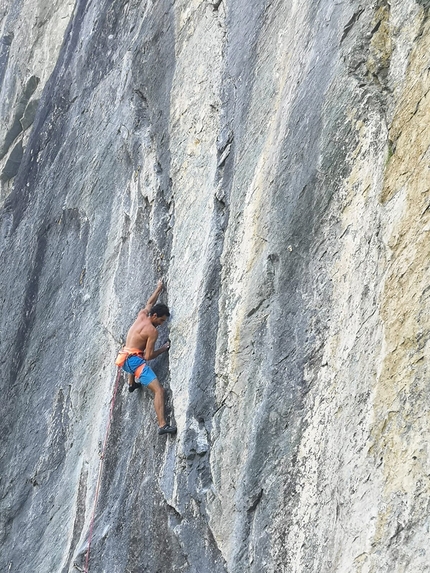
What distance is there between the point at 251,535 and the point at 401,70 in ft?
12.5

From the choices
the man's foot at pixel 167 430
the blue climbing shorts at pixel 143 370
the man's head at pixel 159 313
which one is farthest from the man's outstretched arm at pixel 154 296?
the man's foot at pixel 167 430

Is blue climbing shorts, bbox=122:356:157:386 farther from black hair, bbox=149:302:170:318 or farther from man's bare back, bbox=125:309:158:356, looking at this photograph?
black hair, bbox=149:302:170:318

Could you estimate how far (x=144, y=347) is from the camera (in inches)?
385

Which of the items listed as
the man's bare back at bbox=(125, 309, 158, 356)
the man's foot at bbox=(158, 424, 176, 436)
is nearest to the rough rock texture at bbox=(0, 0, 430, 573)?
the man's foot at bbox=(158, 424, 176, 436)

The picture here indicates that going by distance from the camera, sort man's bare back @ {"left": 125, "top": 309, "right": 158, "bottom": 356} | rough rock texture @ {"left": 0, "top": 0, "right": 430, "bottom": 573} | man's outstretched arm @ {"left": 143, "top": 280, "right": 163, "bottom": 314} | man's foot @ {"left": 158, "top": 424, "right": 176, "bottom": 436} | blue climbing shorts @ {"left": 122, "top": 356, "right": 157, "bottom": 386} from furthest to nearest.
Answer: man's outstretched arm @ {"left": 143, "top": 280, "right": 163, "bottom": 314} → man's bare back @ {"left": 125, "top": 309, "right": 158, "bottom": 356} → blue climbing shorts @ {"left": 122, "top": 356, "right": 157, "bottom": 386} → man's foot @ {"left": 158, "top": 424, "right": 176, "bottom": 436} → rough rock texture @ {"left": 0, "top": 0, "right": 430, "bottom": 573}

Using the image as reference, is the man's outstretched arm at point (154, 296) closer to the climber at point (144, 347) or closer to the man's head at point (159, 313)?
the climber at point (144, 347)

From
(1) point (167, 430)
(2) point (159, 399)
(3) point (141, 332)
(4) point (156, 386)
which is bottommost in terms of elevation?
(1) point (167, 430)

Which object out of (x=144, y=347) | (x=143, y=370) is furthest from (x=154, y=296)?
(x=143, y=370)

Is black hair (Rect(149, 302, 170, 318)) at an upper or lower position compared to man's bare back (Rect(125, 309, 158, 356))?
upper

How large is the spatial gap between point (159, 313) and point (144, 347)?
50 centimetres

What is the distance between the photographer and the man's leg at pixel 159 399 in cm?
902

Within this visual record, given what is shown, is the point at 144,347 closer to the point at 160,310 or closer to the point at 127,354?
the point at 127,354

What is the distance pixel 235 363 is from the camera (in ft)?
26.2

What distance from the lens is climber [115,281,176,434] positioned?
9453 mm
